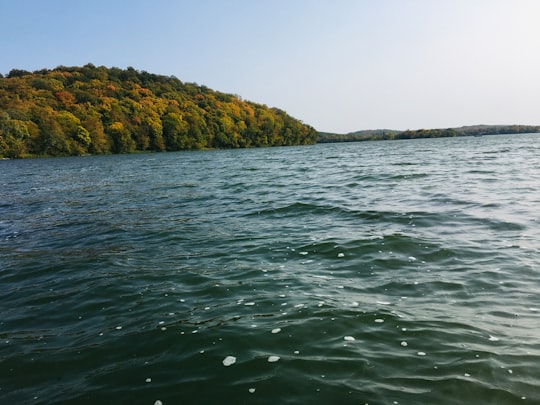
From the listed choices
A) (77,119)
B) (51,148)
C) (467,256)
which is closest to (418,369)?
(467,256)

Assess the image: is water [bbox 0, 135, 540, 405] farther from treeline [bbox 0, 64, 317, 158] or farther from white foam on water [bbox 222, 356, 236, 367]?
treeline [bbox 0, 64, 317, 158]

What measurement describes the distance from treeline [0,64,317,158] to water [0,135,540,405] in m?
94.8

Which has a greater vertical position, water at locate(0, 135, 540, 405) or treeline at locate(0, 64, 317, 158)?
treeline at locate(0, 64, 317, 158)

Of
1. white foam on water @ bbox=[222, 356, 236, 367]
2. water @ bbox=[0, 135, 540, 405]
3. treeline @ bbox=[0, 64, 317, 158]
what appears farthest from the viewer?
treeline @ bbox=[0, 64, 317, 158]

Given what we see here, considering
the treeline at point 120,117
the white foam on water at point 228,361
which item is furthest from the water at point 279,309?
the treeline at point 120,117

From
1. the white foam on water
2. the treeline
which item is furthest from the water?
the treeline

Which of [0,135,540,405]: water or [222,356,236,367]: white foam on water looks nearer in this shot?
[0,135,540,405]: water

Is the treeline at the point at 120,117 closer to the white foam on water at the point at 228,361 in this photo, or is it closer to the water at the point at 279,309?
the water at the point at 279,309

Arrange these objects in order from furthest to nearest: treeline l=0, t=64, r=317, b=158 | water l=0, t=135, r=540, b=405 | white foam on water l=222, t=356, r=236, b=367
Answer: treeline l=0, t=64, r=317, b=158, white foam on water l=222, t=356, r=236, b=367, water l=0, t=135, r=540, b=405

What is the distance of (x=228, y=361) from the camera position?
17.4 ft

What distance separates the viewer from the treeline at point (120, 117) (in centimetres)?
9506

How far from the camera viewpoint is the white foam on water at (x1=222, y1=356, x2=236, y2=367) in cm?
524

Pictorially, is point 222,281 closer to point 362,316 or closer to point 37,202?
point 362,316

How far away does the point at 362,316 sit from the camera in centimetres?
639
